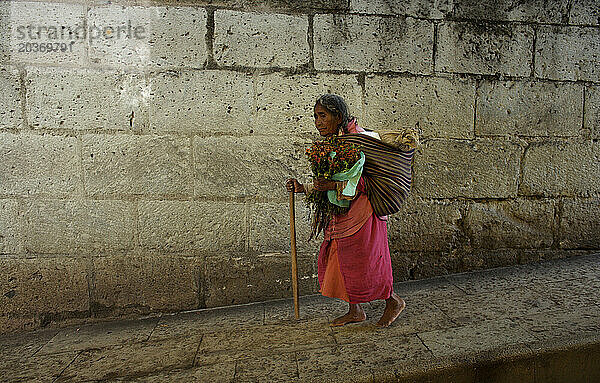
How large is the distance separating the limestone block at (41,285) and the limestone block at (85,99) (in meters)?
1.08

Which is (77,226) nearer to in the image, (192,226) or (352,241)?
(192,226)

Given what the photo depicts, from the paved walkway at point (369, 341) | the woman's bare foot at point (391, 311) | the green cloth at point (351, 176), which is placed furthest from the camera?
the woman's bare foot at point (391, 311)

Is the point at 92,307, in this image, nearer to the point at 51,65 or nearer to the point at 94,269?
the point at 94,269

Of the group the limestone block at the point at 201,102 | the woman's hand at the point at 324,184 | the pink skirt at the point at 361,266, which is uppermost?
the limestone block at the point at 201,102

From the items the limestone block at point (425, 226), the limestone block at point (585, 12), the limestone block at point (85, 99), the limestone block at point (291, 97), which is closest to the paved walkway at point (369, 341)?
the limestone block at point (425, 226)

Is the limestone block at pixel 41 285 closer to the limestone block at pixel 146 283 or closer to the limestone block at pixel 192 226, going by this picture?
the limestone block at pixel 146 283

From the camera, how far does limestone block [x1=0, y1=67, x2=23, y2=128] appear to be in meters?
3.14

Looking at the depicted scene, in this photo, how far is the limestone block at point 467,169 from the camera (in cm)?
349

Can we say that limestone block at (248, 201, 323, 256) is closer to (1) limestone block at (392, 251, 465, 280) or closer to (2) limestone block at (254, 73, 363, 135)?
(2) limestone block at (254, 73, 363, 135)

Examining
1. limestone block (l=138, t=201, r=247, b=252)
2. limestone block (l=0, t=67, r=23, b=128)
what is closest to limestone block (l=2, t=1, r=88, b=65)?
limestone block (l=0, t=67, r=23, b=128)

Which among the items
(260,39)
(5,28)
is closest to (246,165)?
(260,39)

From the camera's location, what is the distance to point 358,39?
3326 mm

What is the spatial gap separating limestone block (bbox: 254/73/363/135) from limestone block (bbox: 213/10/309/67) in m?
0.14

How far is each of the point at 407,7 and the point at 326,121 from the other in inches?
61.9
